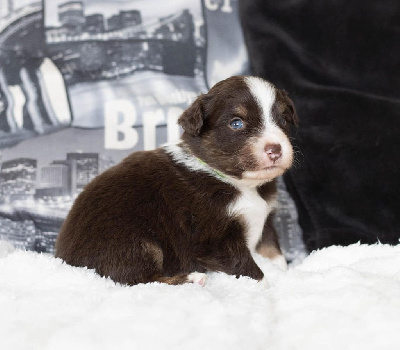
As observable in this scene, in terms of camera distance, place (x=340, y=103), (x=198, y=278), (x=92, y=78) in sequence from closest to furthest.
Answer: (x=198, y=278) < (x=340, y=103) < (x=92, y=78)

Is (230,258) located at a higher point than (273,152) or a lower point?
lower

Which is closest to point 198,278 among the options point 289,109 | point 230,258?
point 230,258

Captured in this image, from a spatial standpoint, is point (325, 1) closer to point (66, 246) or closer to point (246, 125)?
point (246, 125)


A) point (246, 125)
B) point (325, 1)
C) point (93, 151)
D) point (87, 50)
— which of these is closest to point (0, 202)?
→ point (93, 151)

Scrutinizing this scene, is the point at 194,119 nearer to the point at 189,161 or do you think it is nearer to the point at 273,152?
the point at 189,161

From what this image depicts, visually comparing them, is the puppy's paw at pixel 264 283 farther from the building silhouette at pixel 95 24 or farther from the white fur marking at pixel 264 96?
the building silhouette at pixel 95 24

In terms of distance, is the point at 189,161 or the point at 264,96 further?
the point at 189,161
